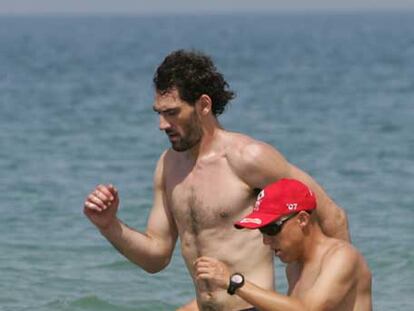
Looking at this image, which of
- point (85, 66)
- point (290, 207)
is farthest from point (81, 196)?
point (85, 66)

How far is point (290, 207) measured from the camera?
5.57 meters

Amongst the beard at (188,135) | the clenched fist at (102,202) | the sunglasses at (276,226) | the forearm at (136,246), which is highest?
the beard at (188,135)

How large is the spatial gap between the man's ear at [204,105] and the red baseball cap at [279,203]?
0.99 meters

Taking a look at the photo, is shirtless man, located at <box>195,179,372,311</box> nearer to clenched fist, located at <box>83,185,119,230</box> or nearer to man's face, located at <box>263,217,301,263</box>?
man's face, located at <box>263,217,301,263</box>

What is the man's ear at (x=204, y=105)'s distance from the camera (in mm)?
6629

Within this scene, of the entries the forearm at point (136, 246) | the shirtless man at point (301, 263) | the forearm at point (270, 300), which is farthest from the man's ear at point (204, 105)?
the forearm at point (270, 300)

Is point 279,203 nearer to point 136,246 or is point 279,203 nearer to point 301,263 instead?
point 301,263

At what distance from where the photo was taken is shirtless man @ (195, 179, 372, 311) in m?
5.54

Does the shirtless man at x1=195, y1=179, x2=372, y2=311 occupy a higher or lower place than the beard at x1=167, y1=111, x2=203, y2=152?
lower

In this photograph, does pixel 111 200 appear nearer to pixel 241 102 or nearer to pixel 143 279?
pixel 143 279

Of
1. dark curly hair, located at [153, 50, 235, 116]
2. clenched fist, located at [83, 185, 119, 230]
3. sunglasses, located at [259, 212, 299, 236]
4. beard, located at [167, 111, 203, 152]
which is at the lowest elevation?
clenched fist, located at [83, 185, 119, 230]

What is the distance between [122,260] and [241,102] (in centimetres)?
1925

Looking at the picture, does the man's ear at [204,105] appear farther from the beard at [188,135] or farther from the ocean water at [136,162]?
the ocean water at [136,162]

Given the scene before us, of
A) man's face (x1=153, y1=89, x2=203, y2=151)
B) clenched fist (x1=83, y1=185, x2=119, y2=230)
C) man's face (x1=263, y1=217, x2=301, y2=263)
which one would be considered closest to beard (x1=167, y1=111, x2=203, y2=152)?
man's face (x1=153, y1=89, x2=203, y2=151)
